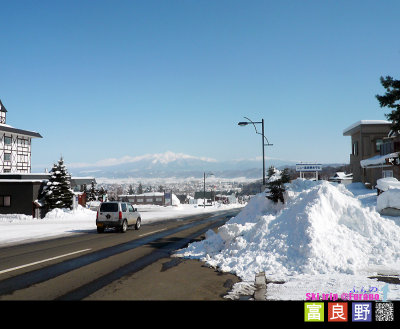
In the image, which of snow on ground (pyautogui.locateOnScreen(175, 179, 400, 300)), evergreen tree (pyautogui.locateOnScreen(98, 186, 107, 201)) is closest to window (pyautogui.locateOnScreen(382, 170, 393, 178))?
snow on ground (pyautogui.locateOnScreen(175, 179, 400, 300))

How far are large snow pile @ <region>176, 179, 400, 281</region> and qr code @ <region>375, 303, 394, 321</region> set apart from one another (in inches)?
120

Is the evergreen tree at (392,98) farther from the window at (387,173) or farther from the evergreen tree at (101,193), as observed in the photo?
the evergreen tree at (101,193)

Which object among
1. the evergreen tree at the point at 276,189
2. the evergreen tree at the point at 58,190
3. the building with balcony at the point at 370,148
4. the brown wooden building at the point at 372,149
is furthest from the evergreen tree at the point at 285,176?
the evergreen tree at the point at 58,190

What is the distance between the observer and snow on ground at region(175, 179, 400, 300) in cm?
751

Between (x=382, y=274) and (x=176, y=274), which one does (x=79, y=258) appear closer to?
(x=176, y=274)

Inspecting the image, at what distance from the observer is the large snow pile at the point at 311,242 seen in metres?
8.95

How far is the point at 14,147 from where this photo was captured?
57.5 metres

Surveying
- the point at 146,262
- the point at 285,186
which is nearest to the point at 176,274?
the point at 146,262

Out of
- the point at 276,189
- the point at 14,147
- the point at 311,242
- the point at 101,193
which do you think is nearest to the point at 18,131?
the point at 14,147

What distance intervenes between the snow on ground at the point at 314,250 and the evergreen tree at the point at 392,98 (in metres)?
8.80

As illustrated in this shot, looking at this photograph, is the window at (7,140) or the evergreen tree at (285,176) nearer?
the evergreen tree at (285,176)

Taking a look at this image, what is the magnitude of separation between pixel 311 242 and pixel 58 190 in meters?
37.9

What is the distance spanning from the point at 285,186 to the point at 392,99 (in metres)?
7.13

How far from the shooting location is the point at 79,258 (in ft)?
40.0
